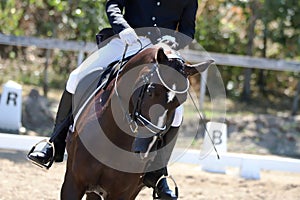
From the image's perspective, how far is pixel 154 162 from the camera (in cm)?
481

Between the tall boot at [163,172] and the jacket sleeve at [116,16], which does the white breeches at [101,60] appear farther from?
the tall boot at [163,172]

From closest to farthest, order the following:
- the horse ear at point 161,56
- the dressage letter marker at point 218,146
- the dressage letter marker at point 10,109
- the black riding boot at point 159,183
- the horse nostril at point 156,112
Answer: the horse nostril at point 156,112 → the horse ear at point 161,56 → the black riding boot at point 159,183 → the dressage letter marker at point 218,146 → the dressage letter marker at point 10,109

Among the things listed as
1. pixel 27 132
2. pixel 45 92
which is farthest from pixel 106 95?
pixel 45 92

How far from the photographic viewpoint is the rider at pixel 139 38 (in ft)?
16.4

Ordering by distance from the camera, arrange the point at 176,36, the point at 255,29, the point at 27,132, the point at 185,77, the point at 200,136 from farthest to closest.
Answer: the point at 255,29 < the point at 200,136 < the point at 27,132 < the point at 176,36 < the point at 185,77

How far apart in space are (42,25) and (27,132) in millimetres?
3180

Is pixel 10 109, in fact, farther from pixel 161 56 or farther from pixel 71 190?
pixel 161 56

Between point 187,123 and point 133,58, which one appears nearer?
point 133,58

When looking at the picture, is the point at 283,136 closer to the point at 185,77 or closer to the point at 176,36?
the point at 176,36

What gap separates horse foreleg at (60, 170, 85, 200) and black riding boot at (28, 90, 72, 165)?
44 centimetres

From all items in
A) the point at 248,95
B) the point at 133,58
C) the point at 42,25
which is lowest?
the point at 248,95

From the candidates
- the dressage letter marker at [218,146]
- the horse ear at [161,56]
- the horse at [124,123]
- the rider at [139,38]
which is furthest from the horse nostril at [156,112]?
the dressage letter marker at [218,146]

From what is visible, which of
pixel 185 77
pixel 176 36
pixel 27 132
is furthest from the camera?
pixel 27 132

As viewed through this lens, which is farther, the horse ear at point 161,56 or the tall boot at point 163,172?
the tall boot at point 163,172
